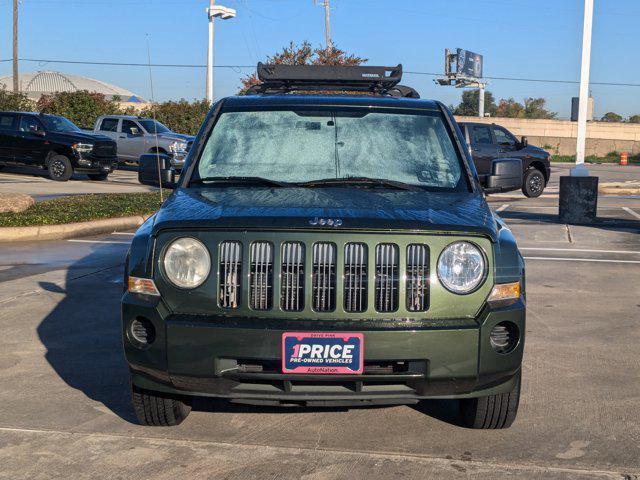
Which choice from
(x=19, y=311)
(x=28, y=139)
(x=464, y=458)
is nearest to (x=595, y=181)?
(x=19, y=311)

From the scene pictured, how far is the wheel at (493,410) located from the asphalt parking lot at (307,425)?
2.3 inches

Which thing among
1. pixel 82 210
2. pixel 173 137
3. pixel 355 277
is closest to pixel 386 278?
pixel 355 277

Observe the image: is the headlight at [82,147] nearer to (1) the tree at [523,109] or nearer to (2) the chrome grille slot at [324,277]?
(2) the chrome grille slot at [324,277]

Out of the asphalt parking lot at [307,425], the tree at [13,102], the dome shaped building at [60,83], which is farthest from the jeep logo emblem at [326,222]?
the dome shaped building at [60,83]

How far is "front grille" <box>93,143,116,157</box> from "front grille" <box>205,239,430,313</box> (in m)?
20.9

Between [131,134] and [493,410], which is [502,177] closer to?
[493,410]

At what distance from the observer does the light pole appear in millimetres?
39362

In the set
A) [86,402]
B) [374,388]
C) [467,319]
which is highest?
[467,319]

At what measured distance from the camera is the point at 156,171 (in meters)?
6.05

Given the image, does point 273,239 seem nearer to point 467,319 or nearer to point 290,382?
point 290,382

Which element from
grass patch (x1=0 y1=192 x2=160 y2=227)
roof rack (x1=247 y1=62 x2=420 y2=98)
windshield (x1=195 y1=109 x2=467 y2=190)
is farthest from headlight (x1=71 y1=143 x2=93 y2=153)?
windshield (x1=195 y1=109 x2=467 y2=190)

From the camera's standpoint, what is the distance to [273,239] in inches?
167

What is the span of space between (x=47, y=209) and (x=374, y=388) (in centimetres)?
1167

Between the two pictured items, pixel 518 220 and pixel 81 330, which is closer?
A: pixel 81 330
